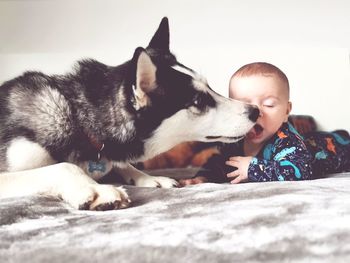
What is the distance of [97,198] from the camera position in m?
1.24

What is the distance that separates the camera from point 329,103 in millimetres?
2895

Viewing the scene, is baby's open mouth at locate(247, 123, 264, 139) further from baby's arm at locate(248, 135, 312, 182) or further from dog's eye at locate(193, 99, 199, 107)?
dog's eye at locate(193, 99, 199, 107)

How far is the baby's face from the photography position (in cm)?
187

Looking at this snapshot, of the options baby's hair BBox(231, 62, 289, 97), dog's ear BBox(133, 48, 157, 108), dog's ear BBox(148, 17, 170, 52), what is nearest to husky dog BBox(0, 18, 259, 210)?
dog's ear BBox(133, 48, 157, 108)

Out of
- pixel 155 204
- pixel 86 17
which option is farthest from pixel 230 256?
pixel 86 17

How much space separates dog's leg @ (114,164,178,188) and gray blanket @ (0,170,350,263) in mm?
315

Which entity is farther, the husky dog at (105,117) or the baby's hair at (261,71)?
the baby's hair at (261,71)

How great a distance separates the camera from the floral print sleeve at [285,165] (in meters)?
1.71

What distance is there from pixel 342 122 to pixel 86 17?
1722 mm

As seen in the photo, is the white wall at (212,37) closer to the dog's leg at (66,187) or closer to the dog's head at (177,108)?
the dog's head at (177,108)

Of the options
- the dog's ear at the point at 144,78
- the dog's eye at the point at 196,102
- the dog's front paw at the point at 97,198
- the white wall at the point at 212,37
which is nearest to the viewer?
the dog's front paw at the point at 97,198

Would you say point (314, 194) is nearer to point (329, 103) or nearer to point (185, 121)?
point (185, 121)

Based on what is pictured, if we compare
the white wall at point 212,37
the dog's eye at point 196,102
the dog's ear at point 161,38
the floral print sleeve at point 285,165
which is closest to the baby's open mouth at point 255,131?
the floral print sleeve at point 285,165

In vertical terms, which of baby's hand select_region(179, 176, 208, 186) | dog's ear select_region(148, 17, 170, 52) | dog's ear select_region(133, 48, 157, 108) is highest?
dog's ear select_region(148, 17, 170, 52)
